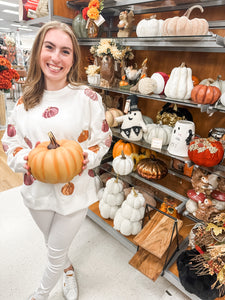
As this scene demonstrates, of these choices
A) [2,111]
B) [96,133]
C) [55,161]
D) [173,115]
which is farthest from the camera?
[2,111]

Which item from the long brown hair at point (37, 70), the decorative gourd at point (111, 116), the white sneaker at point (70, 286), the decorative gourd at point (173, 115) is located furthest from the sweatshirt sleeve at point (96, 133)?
the white sneaker at point (70, 286)

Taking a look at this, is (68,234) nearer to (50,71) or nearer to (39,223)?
(39,223)

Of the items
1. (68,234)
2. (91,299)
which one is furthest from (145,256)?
(68,234)

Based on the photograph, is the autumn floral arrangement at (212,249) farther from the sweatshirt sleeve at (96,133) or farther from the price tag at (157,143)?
the sweatshirt sleeve at (96,133)

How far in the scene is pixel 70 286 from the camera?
149 cm

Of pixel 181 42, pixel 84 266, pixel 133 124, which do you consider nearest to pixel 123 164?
pixel 133 124

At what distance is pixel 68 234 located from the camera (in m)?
1.17

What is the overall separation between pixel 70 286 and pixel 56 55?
1.50 m

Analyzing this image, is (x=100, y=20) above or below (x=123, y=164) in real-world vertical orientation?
above

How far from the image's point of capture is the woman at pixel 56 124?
3.19 feet

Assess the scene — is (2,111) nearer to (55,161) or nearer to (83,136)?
(83,136)

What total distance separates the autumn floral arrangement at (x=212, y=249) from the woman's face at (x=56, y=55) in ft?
4.12

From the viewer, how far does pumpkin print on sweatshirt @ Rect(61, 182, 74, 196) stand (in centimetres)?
106

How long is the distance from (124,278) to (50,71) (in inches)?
62.0
